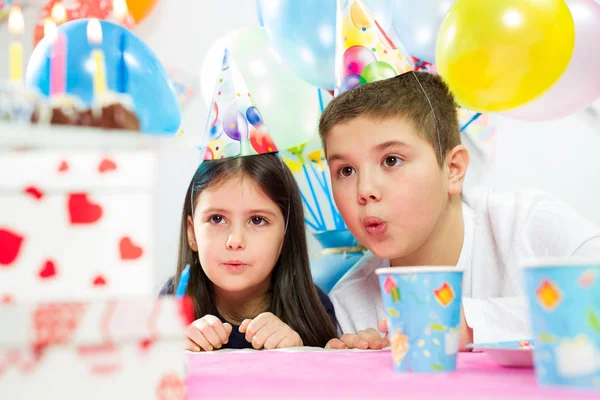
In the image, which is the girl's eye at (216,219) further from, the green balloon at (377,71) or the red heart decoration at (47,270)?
the red heart decoration at (47,270)

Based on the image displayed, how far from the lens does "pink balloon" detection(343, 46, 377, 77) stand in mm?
1324

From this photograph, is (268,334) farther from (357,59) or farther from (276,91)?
(276,91)

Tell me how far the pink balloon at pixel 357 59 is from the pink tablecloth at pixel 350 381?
73 cm

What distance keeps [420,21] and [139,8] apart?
130 cm

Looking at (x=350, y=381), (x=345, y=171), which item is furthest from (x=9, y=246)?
(x=345, y=171)

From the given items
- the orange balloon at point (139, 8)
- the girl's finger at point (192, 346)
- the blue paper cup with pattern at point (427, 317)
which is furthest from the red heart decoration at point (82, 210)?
the orange balloon at point (139, 8)

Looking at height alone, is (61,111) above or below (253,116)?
below

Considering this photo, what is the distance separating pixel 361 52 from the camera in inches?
52.5

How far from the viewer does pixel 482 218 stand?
1.46 meters

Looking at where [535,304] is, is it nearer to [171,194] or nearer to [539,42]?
[539,42]

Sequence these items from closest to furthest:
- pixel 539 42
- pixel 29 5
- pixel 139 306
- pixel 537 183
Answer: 1. pixel 139 306
2. pixel 539 42
3. pixel 537 183
4. pixel 29 5

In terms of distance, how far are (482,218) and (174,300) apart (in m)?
1.12

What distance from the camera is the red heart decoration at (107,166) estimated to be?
18.7 inches

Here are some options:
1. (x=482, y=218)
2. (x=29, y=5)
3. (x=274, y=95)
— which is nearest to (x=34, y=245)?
(x=482, y=218)
